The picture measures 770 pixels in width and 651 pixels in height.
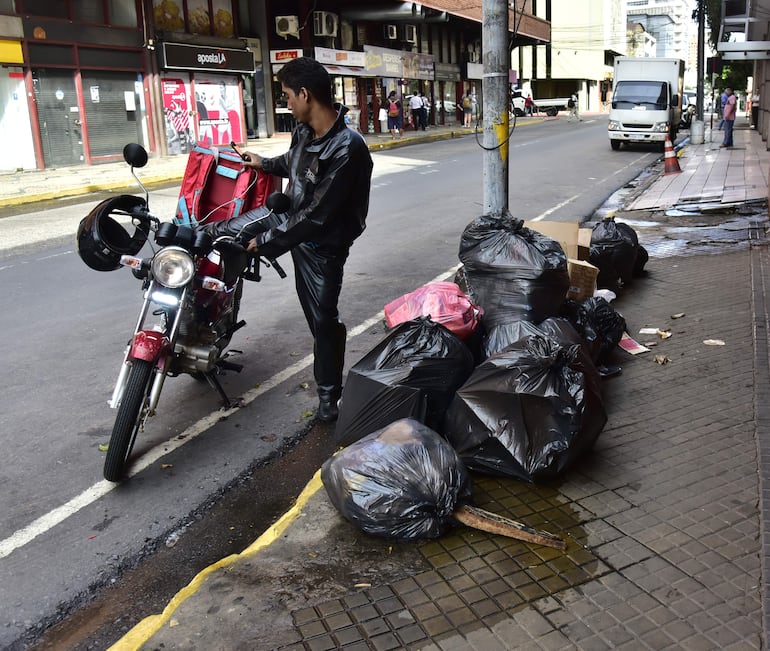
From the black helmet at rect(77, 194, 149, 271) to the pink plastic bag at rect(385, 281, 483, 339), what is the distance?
5.08 feet

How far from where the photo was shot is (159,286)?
3945mm

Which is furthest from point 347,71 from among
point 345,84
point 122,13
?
point 122,13

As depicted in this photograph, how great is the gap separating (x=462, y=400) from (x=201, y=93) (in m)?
23.8

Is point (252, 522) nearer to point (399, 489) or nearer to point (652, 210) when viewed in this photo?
point (399, 489)

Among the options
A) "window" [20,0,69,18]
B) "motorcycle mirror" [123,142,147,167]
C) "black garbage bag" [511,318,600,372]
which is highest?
"window" [20,0,69,18]

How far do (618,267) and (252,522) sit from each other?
463 centimetres

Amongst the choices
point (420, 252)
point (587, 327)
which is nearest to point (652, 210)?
point (420, 252)

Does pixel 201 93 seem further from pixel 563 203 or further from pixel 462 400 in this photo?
pixel 462 400

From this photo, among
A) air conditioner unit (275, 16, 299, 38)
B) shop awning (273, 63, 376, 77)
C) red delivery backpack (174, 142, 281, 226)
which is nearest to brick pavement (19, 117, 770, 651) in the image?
red delivery backpack (174, 142, 281, 226)

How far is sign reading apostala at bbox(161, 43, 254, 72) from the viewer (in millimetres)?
23422

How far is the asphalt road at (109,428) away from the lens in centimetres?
322

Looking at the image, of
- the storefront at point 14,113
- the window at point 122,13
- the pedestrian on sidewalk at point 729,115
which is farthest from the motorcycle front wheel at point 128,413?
the pedestrian on sidewalk at point 729,115

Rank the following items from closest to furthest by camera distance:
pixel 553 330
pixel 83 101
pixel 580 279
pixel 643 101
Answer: pixel 553 330 < pixel 580 279 < pixel 83 101 < pixel 643 101

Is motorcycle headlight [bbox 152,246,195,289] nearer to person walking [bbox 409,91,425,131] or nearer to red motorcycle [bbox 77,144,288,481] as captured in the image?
red motorcycle [bbox 77,144,288,481]
